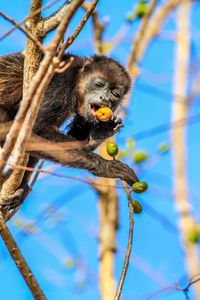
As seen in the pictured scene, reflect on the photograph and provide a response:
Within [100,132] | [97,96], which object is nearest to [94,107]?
[97,96]

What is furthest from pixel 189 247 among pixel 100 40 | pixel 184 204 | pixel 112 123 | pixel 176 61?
pixel 112 123

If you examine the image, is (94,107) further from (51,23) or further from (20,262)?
(20,262)

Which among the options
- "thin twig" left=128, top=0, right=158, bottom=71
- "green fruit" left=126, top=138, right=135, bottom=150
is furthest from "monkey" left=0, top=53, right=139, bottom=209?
"thin twig" left=128, top=0, right=158, bottom=71

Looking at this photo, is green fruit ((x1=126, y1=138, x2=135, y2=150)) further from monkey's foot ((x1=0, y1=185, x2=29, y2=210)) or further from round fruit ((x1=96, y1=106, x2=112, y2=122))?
monkey's foot ((x1=0, y1=185, x2=29, y2=210))

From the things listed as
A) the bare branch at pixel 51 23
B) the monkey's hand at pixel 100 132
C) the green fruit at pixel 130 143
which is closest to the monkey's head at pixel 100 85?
the monkey's hand at pixel 100 132

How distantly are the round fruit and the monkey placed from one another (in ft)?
0.46

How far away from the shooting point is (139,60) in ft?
28.3

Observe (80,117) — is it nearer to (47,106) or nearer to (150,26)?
(47,106)

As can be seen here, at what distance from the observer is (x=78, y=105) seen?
636 centimetres

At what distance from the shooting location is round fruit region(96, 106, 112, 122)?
5668mm

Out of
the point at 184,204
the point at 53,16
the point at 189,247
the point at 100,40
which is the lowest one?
the point at 189,247

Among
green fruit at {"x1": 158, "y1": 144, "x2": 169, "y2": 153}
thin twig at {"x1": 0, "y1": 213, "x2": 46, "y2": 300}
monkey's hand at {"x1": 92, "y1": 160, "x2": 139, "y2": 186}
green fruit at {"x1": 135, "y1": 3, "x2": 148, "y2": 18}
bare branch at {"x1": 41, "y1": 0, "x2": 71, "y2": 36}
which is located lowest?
green fruit at {"x1": 158, "y1": 144, "x2": 169, "y2": 153}

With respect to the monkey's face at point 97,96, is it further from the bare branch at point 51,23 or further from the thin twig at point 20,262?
the thin twig at point 20,262

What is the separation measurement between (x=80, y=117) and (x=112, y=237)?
7.36 feet
